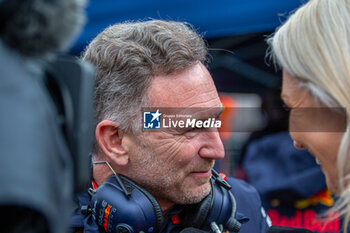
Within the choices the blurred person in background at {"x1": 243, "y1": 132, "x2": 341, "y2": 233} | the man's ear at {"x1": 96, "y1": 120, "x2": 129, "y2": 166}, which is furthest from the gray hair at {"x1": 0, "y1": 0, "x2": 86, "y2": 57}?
the blurred person in background at {"x1": 243, "y1": 132, "x2": 341, "y2": 233}

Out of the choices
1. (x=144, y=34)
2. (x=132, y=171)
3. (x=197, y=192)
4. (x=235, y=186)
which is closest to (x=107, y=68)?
(x=144, y=34)

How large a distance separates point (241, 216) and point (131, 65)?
844 millimetres

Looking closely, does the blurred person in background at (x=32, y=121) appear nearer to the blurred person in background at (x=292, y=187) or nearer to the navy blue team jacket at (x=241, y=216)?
the navy blue team jacket at (x=241, y=216)

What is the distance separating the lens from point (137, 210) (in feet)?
4.43

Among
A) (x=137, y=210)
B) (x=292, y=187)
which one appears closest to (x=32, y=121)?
(x=137, y=210)

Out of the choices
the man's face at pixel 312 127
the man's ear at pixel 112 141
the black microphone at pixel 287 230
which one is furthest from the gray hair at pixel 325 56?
the man's ear at pixel 112 141

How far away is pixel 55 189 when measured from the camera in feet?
1.60

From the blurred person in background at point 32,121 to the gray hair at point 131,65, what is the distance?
987 millimetres

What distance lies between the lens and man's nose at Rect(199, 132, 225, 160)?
5.13ft

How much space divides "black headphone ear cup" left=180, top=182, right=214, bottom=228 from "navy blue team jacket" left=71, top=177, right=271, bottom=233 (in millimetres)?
49

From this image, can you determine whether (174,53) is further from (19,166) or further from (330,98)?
(19,166)

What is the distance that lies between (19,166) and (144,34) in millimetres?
1267

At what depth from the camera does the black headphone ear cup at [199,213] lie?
151 cm

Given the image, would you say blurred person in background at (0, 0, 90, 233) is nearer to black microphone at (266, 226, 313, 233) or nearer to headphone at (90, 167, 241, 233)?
headphone at (90, 167, 241, 233)
